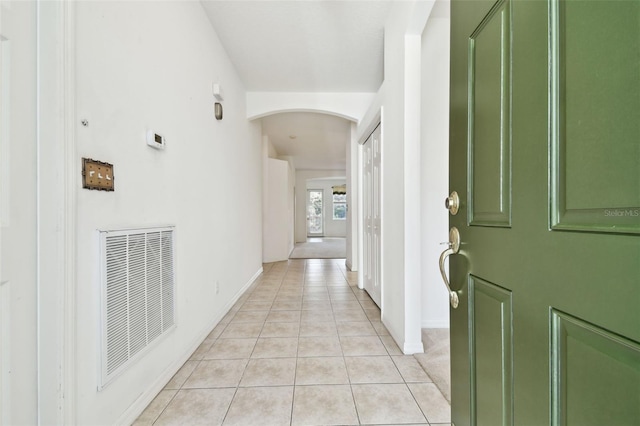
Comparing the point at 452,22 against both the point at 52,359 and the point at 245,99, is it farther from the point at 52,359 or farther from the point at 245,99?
the point at 245,99

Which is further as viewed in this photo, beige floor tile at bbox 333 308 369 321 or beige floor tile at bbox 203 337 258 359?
beige floor tile at bbox 333 308 369 321

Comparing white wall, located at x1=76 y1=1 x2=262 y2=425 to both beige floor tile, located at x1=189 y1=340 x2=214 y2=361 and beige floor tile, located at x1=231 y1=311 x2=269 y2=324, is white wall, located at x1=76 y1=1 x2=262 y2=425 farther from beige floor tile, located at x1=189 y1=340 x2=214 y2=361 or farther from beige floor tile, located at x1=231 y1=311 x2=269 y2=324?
beige floor tile, located at x1=231 y1=311 x2=269 y2=324

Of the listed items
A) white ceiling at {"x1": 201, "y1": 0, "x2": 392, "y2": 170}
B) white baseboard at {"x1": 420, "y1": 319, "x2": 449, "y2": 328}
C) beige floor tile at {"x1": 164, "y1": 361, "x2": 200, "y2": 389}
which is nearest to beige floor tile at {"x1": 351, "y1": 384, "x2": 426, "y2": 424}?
white baseboard at {"x1": 420, "y1": 319, "x2": 449, "y2": 328}

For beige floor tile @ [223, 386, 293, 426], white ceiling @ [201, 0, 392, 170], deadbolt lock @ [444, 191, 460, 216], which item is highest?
white ceiling @ [201, 0, 392, 170]

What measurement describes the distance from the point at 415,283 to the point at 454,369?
3.59ft

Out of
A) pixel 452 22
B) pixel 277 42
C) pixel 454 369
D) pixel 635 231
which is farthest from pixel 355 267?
pixel 635 231

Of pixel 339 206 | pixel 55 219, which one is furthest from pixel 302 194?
pixel 55 219

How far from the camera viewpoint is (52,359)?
3.31ft

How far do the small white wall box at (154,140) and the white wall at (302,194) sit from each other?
27.9 ft

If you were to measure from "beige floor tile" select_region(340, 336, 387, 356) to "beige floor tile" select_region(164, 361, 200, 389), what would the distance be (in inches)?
42.6

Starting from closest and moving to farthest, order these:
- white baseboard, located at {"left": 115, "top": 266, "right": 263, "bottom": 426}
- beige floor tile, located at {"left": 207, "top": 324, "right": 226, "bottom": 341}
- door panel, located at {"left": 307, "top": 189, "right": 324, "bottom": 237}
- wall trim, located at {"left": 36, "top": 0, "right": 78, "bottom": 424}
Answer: wall trim, located at {"left": 36, "top": 0, "right": 78, "bottom": 424}
white baseboard, located at {"left": 115, "top": 266, "right": 263, "bottom": 426}
beige floor tile, located at {"left": 207, "top": 324, "right": 226, "bottom": 341}
door panel, located at {"left": 307, "top": 189, "right": 324, "bottom": 237}

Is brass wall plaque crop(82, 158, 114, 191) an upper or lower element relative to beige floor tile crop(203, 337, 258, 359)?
upper

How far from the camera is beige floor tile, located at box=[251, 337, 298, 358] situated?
6.85ft

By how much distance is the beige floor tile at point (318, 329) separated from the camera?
2.45 metres
